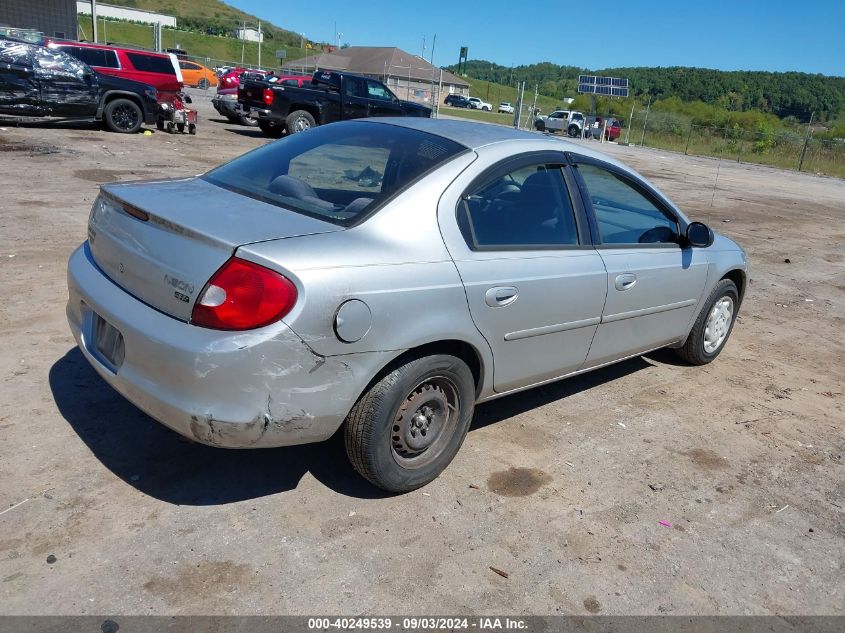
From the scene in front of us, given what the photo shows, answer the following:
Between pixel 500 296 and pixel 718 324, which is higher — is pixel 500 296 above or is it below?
above

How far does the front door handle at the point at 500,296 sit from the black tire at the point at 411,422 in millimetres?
319

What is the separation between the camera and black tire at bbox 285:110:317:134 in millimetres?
17984

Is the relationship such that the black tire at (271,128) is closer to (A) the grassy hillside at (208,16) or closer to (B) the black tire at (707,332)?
(B) the black tire at (707,332)

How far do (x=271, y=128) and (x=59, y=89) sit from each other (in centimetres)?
577

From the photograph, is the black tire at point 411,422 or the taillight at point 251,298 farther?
the black tire at point 411,422

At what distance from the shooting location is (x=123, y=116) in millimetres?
15828

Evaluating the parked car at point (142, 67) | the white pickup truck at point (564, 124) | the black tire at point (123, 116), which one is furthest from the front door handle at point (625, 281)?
the white pickup truck at point (564, 124)

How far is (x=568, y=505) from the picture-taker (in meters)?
3.45

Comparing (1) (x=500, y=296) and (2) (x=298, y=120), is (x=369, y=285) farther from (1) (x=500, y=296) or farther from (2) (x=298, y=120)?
(2) (x=298, y=120)

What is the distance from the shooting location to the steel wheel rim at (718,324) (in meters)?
5.31

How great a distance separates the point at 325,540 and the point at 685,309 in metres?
3.05

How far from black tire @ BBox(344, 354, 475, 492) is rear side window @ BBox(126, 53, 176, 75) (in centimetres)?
1806

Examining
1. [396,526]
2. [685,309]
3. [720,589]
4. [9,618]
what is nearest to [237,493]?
[396,526]

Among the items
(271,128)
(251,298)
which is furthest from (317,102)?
(251,298)
